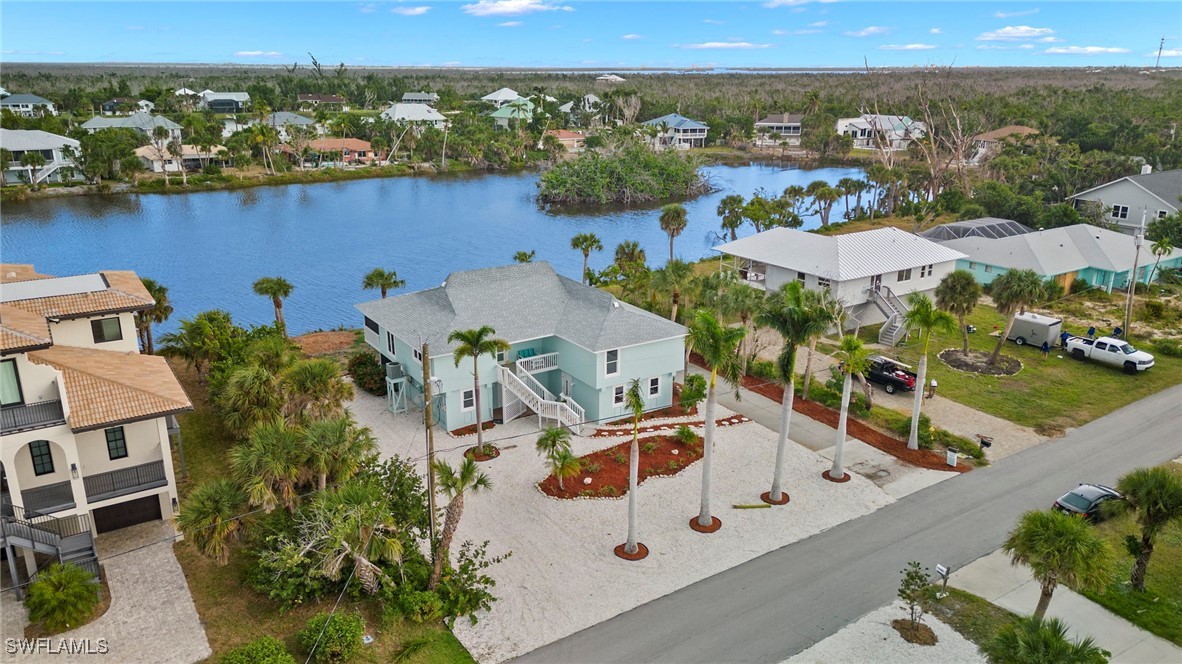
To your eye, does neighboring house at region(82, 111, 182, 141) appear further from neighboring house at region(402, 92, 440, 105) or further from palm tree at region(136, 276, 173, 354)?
palm tree at region(136, 276, 173, 354)

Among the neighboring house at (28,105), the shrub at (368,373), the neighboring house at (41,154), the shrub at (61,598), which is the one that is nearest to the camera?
the shrub at (61,598)

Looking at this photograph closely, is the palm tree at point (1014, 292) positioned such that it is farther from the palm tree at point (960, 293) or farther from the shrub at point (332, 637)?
the shrub at point (332, 637)

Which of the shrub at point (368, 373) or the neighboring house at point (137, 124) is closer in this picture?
the shrub at point (368, 373)

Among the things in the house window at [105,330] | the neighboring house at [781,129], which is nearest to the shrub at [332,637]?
the house window at [105,330]

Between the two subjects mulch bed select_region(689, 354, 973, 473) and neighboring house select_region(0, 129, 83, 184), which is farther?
neighboring house select_region(0, 129, 83, 184)

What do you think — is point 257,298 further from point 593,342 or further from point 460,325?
point 593,342

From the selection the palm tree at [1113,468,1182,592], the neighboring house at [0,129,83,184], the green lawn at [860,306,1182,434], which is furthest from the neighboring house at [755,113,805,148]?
Answer: the palm tree at [1113,468,1182,592]

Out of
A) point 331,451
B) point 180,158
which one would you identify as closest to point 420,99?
point 180,158
